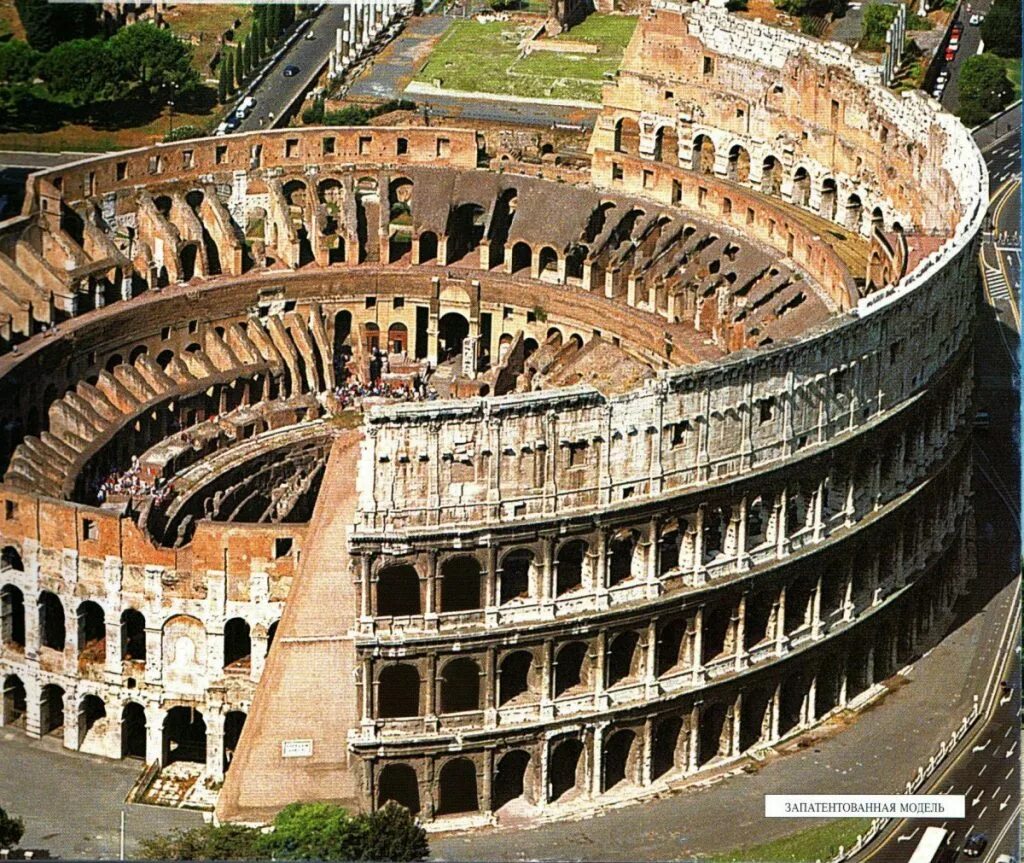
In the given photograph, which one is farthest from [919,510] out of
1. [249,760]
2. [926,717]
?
[249,760]

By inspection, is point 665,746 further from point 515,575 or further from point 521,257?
point 521,257

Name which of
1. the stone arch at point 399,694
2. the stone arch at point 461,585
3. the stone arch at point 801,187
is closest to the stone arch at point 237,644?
the stone arch at point 399,694

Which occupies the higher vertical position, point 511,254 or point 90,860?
point 511,254

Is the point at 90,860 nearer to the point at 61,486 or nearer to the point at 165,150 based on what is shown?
the point at 61,486

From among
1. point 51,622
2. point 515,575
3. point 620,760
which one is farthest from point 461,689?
point 51,622

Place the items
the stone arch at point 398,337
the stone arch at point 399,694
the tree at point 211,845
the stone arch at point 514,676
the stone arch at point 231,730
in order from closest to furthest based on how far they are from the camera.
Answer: the tree at point 211,845, the stone arch at point 399,694, the stone arch at point 514,676, the stone arch at point 231,730, the stone arch at point 398,337

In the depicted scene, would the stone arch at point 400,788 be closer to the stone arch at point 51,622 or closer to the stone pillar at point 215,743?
the stone pillar at point 215,743

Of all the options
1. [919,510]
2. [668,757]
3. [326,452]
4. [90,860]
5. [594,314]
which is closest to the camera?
[90,860]

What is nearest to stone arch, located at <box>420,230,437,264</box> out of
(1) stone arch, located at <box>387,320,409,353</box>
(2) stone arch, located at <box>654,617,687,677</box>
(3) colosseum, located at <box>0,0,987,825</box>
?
(3) colosseum, located at <box>0,0,987,825</box>
